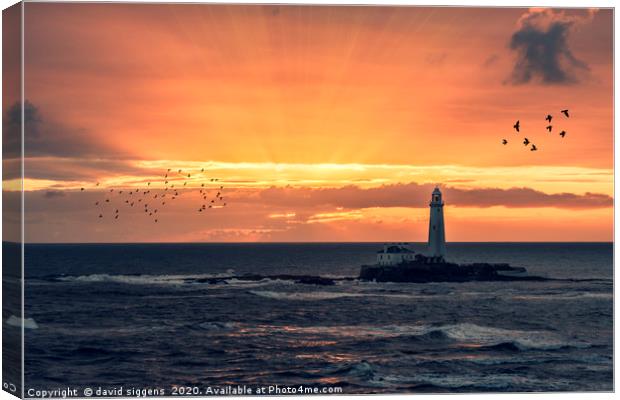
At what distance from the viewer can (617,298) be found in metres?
42.0

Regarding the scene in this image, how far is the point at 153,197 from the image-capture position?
51.2m

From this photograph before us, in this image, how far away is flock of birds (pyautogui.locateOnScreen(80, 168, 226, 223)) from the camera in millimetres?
49531

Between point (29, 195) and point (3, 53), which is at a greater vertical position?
point (3, 53)

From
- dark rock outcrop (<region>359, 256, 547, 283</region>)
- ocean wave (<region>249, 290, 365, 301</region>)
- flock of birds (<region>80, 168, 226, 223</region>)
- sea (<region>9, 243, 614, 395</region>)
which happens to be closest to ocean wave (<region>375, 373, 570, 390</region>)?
sea (<region>9, 243, 614, 395</region>)

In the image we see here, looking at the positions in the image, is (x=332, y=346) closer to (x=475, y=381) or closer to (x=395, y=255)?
(x=475, y=381)

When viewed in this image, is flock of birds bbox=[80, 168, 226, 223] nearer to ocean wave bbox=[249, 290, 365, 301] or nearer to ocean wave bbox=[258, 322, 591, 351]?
ocean wave bbox=[258, 322, 591, 351]

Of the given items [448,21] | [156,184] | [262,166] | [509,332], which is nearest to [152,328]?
[156,184]

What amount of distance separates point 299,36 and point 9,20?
11.3 meters

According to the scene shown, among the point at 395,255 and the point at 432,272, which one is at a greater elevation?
the point at 395,255

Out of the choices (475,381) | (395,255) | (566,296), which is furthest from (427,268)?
(475,381)

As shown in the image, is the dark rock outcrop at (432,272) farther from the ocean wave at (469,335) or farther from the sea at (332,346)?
the ocean wave at (469,335)

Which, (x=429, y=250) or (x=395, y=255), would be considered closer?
(x=429, y=250)

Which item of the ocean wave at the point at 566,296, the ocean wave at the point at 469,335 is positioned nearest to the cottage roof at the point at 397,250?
the ocean wave at the point at 566,296

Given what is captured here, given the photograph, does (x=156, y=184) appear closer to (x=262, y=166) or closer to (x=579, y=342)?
(x=262, y=166)
